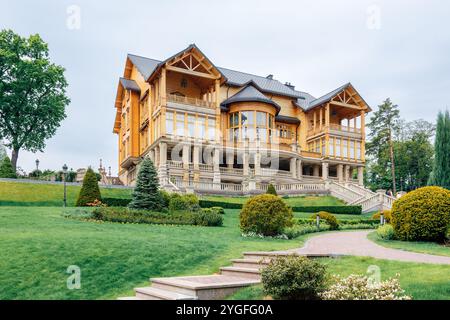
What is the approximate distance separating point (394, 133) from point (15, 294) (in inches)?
2365

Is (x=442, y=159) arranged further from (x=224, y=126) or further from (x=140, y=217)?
(x=140, y=217)

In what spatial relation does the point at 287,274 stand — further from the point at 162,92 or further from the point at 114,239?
the point at 162,92

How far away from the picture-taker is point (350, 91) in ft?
157

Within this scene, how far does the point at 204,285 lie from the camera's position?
7562 millimetres

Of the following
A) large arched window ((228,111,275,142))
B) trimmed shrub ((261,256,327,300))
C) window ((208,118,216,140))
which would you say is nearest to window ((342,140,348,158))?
large arched window ((228,111,275,142))

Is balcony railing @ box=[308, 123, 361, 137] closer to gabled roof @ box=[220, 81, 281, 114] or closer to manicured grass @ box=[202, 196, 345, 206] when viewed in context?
gabled roof @ box=[220, 81, 281, 114]

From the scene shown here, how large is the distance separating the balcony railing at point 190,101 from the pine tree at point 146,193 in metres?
15.9

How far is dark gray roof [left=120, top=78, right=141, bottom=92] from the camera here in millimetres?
42938

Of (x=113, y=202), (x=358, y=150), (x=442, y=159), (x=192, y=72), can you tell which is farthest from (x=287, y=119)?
(x=113, y=202)

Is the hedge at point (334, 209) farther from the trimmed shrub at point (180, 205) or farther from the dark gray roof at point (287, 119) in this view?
the dark gray roof at point (287, 119)

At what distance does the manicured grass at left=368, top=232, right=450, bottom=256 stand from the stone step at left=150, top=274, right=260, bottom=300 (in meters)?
6.02

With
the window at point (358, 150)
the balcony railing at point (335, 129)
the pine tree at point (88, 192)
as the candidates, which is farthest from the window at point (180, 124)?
the window at point (358, 150)

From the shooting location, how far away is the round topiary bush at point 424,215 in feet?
44.9

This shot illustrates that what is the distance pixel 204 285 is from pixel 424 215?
30.7 ft
